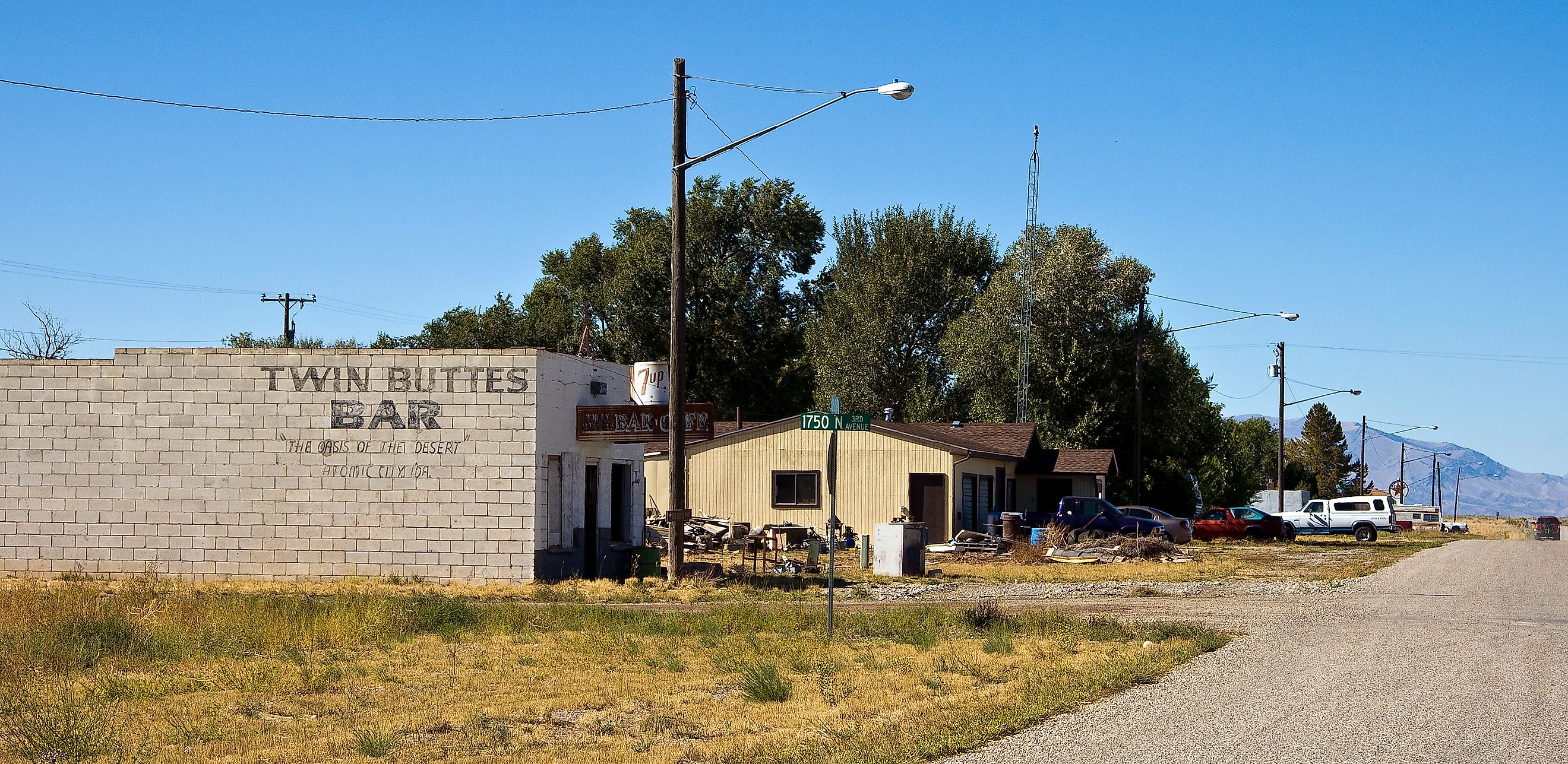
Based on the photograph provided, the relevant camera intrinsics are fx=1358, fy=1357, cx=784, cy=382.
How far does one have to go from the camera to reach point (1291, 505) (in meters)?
69.6

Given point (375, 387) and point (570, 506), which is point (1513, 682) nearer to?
point (570, 506)

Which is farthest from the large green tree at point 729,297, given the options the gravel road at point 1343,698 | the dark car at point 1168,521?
the gravel road at point 1343,698

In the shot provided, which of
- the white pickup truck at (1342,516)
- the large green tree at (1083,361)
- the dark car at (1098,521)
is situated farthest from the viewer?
the large green tree at (1083,361)

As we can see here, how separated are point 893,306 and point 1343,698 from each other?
55548 mm

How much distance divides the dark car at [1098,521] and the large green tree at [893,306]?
23862 millimetres

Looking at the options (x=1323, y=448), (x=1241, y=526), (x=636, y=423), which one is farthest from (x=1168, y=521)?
(x=1323, y=448)

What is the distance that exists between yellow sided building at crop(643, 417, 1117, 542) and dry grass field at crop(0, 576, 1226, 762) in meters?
20.1

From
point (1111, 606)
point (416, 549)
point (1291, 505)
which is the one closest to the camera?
point (1111, 606)

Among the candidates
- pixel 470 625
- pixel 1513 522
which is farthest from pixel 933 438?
pixel 1513 522

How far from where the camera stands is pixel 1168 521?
1560 inches

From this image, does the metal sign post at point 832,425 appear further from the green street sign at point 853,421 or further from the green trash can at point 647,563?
the green trash can at point 647,563

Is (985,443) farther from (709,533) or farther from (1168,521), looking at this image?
(709,533)

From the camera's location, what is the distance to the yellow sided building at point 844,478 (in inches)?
1522

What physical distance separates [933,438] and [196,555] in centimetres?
2390
